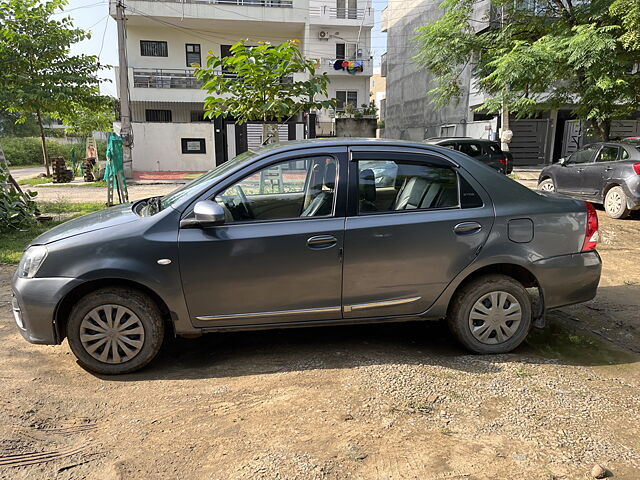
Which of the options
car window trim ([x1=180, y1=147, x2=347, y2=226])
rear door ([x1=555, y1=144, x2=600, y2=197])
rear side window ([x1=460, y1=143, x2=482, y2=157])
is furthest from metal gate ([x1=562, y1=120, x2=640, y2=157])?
car window trim ([x1=180, y1=147, x2=347, y2=226])

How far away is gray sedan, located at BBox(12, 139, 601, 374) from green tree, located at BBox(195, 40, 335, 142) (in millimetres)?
4488

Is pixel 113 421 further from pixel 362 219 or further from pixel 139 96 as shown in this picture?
pixel 139 96

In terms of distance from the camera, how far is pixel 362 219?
12.4ft

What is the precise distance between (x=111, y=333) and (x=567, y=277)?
357 centimetres

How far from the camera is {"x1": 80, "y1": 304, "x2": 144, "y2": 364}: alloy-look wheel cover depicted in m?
3.60

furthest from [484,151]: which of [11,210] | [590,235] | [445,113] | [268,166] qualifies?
[445,113]

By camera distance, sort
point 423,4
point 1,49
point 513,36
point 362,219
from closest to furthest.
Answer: point 362,219
point 1,49
point 513,36
point 423,4

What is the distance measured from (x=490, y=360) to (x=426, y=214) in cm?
126

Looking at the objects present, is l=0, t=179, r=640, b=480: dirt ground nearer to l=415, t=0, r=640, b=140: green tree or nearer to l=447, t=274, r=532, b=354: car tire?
l=447, t=274, r=532, b=354: car tire

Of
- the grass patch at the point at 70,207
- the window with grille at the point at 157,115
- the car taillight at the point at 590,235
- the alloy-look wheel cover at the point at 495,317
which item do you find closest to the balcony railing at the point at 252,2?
the window with grille at the point at 157,115

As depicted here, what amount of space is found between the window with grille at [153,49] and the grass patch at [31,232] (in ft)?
64.0

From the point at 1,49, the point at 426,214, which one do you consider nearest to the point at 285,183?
the point at 426,214

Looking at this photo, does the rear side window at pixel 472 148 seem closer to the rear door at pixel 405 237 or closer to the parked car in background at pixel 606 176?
the parked car in background at pixel 606 176

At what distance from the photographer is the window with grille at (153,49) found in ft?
97.2
